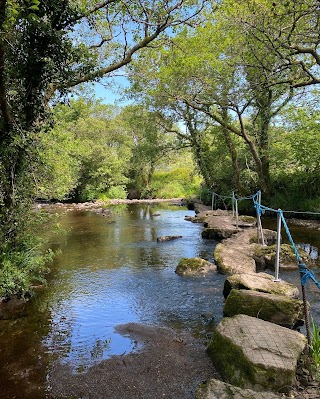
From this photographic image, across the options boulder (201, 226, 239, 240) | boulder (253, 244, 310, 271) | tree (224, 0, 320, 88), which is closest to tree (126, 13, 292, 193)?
tree (224, 0, 320, 88)

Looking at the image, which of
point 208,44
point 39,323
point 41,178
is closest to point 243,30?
point 208,44

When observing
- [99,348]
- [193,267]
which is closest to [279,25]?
[193,267]

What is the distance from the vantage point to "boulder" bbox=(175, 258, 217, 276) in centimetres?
910

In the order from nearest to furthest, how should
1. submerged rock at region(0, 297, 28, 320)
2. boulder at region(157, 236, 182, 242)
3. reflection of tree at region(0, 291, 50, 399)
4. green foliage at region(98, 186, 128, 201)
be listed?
reflection of tree at region(0, 291, 50, 399), submerged rock at region(0, 297, 28, 320), boulder at region(157, 236, 182, 242), green foliage at region(98, 186, 128, 201)

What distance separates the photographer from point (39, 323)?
21.0ft

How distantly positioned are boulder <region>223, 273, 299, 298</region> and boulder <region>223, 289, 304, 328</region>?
1.96 ft

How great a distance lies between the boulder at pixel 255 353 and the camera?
156 inches

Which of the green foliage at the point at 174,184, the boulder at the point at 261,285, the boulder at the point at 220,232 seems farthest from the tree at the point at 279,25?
the green foliage at the point at 174,184

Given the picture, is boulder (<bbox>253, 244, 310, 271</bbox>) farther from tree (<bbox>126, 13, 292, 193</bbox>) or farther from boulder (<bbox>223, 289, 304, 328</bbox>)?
tree (<bbox>126, 13, 292, 193</bbox>)

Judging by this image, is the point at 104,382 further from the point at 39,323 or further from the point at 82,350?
the point at 39,323

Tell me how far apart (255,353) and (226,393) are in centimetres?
82

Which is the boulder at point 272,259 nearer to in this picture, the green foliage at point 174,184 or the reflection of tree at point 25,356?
the reflection of tree at point 25,356

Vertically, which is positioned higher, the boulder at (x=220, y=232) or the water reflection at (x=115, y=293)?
the boulder at (x=220, y=232)

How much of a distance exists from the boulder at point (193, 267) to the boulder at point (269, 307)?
10.4 ft
